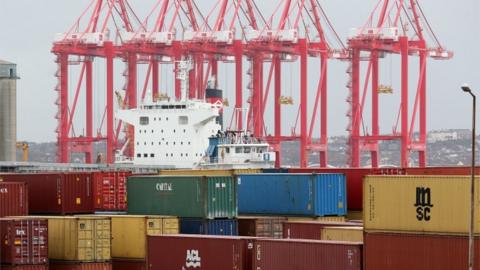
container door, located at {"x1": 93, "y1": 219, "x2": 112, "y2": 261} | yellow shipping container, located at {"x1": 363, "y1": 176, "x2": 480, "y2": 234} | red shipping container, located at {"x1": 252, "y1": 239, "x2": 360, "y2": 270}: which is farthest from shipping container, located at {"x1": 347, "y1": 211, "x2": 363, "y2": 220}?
yellow shipping container, located at {"x1": 363, "y1": 176, "x2": 480, "y2": 234}

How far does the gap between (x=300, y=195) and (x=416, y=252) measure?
1223cm

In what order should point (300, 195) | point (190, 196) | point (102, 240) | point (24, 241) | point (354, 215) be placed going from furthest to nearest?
point (354, 215)
point (300, 195)
point (190, 196)
point (102, 240)
point (24, 241)

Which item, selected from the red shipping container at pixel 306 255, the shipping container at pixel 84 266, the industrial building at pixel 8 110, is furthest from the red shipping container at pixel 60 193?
the industrial building at pixel 8 110

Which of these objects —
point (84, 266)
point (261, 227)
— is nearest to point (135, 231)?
point (84, 266)

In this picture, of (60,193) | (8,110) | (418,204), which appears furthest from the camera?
(8,110)

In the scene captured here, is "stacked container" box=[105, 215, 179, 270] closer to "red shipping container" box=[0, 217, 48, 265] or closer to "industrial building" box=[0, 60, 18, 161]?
"red shipping container" box=[0, 217, 48, 265]

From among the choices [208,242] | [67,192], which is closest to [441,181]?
[208,242]

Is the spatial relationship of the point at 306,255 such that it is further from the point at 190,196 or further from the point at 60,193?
the point at 60,193

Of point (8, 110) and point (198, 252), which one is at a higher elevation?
point (8, 110)

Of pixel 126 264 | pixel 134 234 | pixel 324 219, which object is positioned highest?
pixel 324 219

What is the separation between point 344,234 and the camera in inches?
1449

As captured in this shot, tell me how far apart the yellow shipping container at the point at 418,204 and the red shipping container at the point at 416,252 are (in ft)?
0.65

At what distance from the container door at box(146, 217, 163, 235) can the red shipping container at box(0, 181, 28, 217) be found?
4896 millimetres

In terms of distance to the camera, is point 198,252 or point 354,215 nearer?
point 198,252
